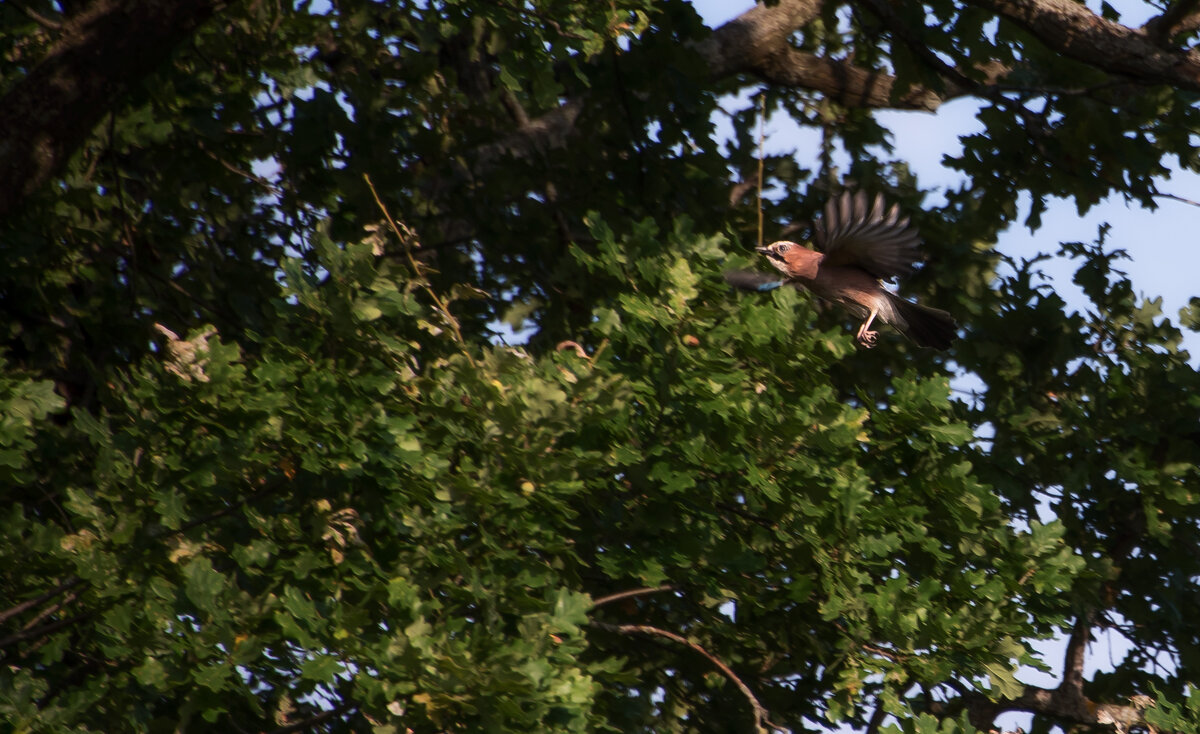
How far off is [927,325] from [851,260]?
808 millimetres

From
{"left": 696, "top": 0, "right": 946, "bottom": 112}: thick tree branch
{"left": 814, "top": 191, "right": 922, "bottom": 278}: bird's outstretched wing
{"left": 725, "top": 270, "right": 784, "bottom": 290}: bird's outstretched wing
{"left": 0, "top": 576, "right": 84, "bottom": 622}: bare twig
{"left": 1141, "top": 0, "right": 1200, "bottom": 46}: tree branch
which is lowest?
{"left": 0, "top": 576, "right": 84, "bottom": 622}: bare twig

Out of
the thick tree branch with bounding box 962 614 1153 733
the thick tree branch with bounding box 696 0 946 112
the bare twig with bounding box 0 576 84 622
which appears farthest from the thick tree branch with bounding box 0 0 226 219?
the thick tree branch with bounding box 962 614 1153 733

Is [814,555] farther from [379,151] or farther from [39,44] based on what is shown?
[39,44]

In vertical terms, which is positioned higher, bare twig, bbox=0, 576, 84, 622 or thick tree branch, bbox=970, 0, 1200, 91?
thick tree branch, bbox=970, 0, 1200, 91

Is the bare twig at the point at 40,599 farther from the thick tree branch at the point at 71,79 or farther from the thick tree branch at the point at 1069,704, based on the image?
the thick tree branch at the point at 1069,704

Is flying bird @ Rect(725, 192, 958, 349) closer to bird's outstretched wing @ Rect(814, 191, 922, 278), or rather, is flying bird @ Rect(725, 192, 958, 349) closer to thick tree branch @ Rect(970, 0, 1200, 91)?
bird's outstretched wing @ Rect(814, 191, 922, 278)

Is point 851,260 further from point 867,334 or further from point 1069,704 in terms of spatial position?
point 1069,704

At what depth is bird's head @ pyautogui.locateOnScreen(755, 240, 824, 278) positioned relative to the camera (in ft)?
16.8

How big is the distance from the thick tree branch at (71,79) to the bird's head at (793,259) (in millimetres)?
2401

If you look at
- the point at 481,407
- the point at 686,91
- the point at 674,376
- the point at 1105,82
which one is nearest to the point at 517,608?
the point at 481,407

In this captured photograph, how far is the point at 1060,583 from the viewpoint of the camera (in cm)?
468

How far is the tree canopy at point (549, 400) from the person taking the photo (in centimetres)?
420

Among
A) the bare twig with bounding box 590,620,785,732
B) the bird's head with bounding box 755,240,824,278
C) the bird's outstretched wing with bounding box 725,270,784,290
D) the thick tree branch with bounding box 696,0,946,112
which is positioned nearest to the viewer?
the bare twig with bounding box 590,620,785,732

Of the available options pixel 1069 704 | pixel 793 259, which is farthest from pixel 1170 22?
pixel 1069 704
